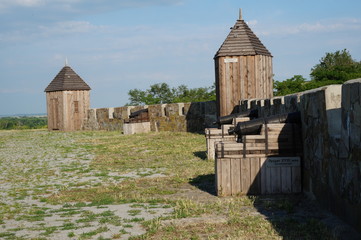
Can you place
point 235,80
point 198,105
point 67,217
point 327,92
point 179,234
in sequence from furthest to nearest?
point 198,105 < point 235,80 < point 67,217 < point 327,92 < point 179,234

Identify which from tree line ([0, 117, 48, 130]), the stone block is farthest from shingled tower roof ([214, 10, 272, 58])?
tree line ([0, 117, 48, 130])

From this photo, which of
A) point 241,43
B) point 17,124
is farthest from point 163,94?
point 241,43

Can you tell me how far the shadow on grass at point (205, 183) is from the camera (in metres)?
8.43

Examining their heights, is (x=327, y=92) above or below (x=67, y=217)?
above

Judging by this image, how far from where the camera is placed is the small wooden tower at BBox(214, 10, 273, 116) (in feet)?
63.8

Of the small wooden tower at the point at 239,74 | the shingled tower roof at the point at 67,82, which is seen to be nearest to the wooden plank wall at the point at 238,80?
the small wooden tower at the point at 239,74

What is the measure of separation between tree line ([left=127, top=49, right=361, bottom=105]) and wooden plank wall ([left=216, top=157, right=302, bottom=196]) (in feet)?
97.6

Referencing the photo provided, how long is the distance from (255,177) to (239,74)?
12.1 meters

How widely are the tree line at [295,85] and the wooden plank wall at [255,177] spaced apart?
97.6 ft

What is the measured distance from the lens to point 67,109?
33.7 metres

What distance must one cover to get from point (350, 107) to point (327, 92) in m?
0.84

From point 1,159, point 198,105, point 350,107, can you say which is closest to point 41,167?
point 1,159

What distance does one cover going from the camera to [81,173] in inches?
459

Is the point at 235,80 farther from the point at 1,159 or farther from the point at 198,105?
the point at 1,159
